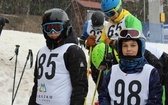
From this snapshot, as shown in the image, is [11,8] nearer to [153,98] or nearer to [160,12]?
[160,12]

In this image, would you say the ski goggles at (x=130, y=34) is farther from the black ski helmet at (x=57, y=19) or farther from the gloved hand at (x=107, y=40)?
the gloved hand at (x=107, y=40)

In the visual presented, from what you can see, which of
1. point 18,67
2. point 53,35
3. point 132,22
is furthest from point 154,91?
point 18,67

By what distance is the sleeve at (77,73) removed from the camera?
3.64 metres

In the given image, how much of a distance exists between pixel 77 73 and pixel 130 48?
0.54 m

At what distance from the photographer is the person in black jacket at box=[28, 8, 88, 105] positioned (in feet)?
12.1

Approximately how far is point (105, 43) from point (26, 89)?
376 cm

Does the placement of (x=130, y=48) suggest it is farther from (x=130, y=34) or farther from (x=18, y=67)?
(x=18, y=67)

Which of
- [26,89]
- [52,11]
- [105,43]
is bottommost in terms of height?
[26,89]

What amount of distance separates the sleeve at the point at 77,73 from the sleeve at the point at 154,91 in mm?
621

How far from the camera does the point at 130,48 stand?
11.4 ft

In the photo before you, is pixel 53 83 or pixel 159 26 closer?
pixel 53 83

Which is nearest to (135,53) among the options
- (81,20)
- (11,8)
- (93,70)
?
(93,70)

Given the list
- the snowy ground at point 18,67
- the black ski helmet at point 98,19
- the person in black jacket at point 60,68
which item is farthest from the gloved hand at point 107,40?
the snowy ground at point 18,67

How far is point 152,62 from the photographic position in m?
4.00
